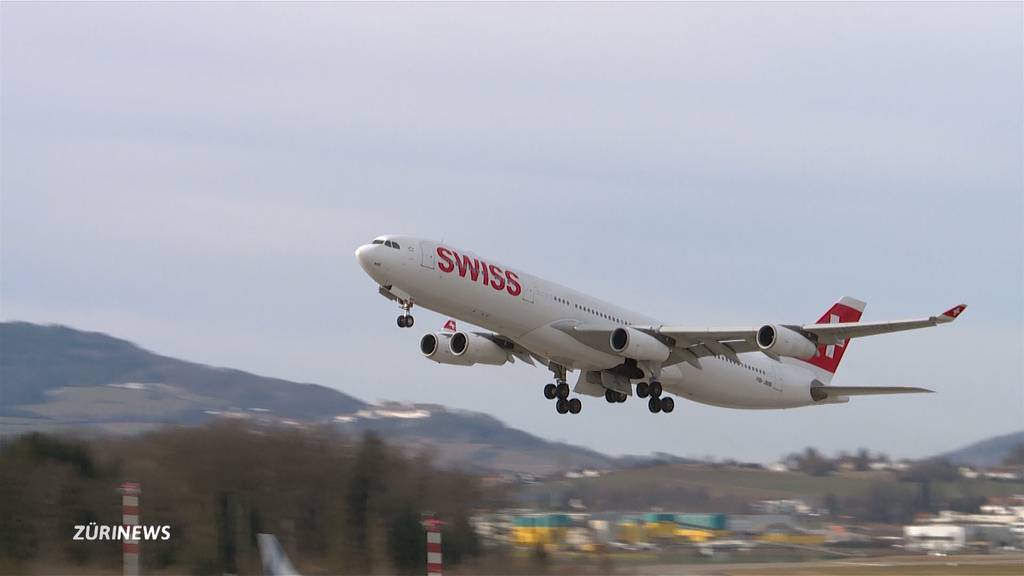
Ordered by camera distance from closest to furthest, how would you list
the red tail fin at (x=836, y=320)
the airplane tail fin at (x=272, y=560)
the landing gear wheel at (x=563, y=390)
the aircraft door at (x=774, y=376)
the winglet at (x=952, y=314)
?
the airplane tail fin at (x=272, y=560) < the winglet at (x=952, y=314) < the landing gear wheel at (x=563, y=390) < the aircraft door at (x=774, y=376) < the red tail fin at (x=836, y=320)

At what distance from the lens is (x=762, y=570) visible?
3381 cm

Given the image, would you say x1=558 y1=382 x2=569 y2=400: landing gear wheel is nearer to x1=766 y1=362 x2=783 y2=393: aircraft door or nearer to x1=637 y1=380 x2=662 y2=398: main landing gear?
x1=637 y1=380 x2=662 y2=398: main landing gear

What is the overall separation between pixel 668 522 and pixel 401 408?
41.4ft

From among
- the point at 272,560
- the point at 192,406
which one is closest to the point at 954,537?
the point at 272,560

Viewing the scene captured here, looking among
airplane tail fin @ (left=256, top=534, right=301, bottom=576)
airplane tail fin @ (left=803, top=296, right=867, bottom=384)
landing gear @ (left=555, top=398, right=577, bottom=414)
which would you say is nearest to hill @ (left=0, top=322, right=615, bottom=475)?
landing gear @ (left=555, top=398, right=577, bottom=414)

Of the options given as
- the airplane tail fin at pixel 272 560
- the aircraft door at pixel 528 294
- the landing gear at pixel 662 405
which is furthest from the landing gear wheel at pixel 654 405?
the airplane tail fin at pixel 272 560

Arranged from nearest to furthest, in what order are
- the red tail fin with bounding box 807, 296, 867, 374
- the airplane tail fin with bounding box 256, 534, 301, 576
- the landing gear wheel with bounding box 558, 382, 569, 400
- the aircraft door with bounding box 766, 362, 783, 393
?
1. the airplane tail fin with bounding box 256, 534, 301, 576
2. the landing gear wheel with bounding box 558, 382, 569, 400
3. the aircraft door with bounding box 766, 362, 783, 393
4. the red tail fin with bounding box 807, 296, 867, 374

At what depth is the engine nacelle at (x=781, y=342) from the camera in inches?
1438

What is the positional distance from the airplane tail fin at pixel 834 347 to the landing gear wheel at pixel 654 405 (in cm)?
753

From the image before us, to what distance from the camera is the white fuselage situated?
34844 millimetres

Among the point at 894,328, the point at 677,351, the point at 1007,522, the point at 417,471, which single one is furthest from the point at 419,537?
the point at 1007,522

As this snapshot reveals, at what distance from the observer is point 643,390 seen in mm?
40781

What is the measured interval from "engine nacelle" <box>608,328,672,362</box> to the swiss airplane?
1.1 inches

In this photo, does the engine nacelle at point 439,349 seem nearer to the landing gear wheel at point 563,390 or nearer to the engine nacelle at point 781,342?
the landing gear wheel at point 563,390
